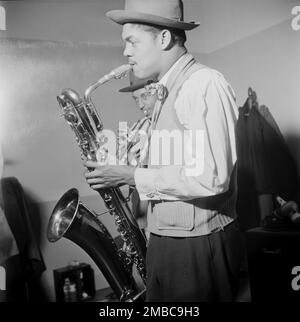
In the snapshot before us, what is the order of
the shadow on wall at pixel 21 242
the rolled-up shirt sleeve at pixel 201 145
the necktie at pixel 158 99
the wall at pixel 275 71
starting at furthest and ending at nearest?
the shadow on wall at pixel 21 242 → the wall at pixel 275 71 → the necktie at pixel 158 99 → the rolled-up shirt sleeve at pixel 201 145

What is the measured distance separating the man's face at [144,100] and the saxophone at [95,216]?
0.21 feet

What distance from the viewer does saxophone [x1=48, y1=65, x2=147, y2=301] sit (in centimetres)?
166

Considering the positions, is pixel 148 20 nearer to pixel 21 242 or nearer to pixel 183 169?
pixel 183 169

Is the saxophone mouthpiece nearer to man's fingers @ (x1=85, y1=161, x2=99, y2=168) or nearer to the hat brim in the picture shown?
the hat brim

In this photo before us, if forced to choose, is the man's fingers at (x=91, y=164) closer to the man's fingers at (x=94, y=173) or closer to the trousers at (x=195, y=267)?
the man's fingers at (x=94, y=173)

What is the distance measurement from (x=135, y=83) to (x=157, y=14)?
0.98ft

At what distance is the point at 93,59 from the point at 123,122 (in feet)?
1.07

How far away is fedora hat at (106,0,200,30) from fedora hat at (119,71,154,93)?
215 mm

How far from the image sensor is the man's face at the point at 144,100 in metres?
1.56

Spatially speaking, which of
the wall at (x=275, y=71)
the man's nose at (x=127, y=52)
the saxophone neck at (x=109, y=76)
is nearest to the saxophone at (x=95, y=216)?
the saxophone neck at (x=109, y=76)

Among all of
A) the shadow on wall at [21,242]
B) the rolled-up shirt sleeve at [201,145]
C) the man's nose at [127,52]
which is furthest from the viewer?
the shadow on wall at [21,242]

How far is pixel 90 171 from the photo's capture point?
5.34 ft

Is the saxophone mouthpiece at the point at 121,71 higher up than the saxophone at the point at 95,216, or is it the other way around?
the saxophone mouthpiece at the point at 121,71
